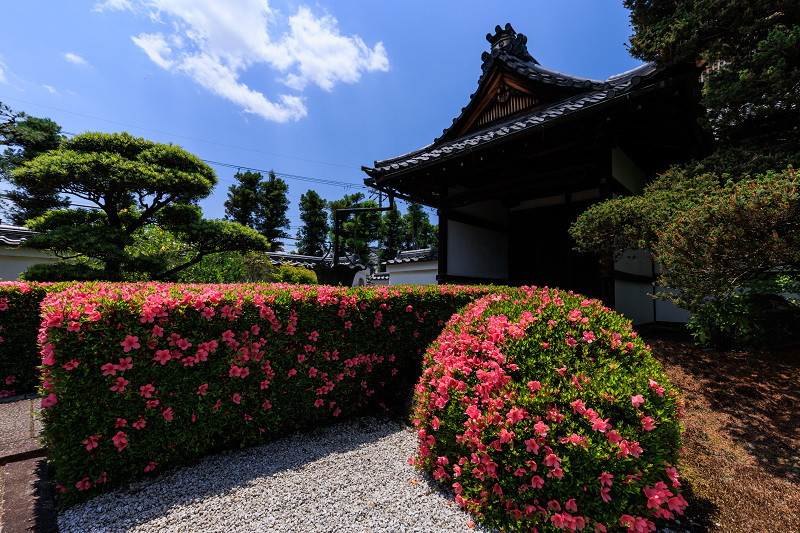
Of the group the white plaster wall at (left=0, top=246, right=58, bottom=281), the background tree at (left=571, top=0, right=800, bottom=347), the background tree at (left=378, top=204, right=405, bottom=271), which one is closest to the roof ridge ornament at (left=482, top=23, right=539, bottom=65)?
the background tree at (left=571, top=0, right=800, bottom=347)

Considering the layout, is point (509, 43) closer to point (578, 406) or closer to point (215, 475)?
point (578, 406)

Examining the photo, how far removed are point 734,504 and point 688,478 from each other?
10.6 inches

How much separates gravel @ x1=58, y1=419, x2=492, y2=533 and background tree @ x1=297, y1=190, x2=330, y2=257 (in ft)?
78.7

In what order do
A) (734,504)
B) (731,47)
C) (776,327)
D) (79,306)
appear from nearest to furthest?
(734,504) < (79,306) < (731,47) < (776,327)

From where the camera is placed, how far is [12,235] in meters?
10.3

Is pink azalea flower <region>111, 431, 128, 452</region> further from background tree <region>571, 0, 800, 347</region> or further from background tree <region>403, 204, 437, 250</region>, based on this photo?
background tree <region>403, 204, 437, 250</region>

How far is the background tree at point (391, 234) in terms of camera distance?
27.1 m

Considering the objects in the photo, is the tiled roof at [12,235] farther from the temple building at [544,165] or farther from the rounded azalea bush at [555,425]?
the rounded azalea bush at [555,425]

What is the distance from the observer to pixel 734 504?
2141 millimetres

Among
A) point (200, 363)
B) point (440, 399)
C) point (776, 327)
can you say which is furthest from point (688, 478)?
point (200, 363)

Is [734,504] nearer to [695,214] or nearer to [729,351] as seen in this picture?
[695,214]

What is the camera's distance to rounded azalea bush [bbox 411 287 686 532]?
5.90 ft

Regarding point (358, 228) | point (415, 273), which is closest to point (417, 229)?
point (358, 228)

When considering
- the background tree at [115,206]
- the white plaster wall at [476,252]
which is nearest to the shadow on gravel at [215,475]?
the white plaster wall at [476,252]
